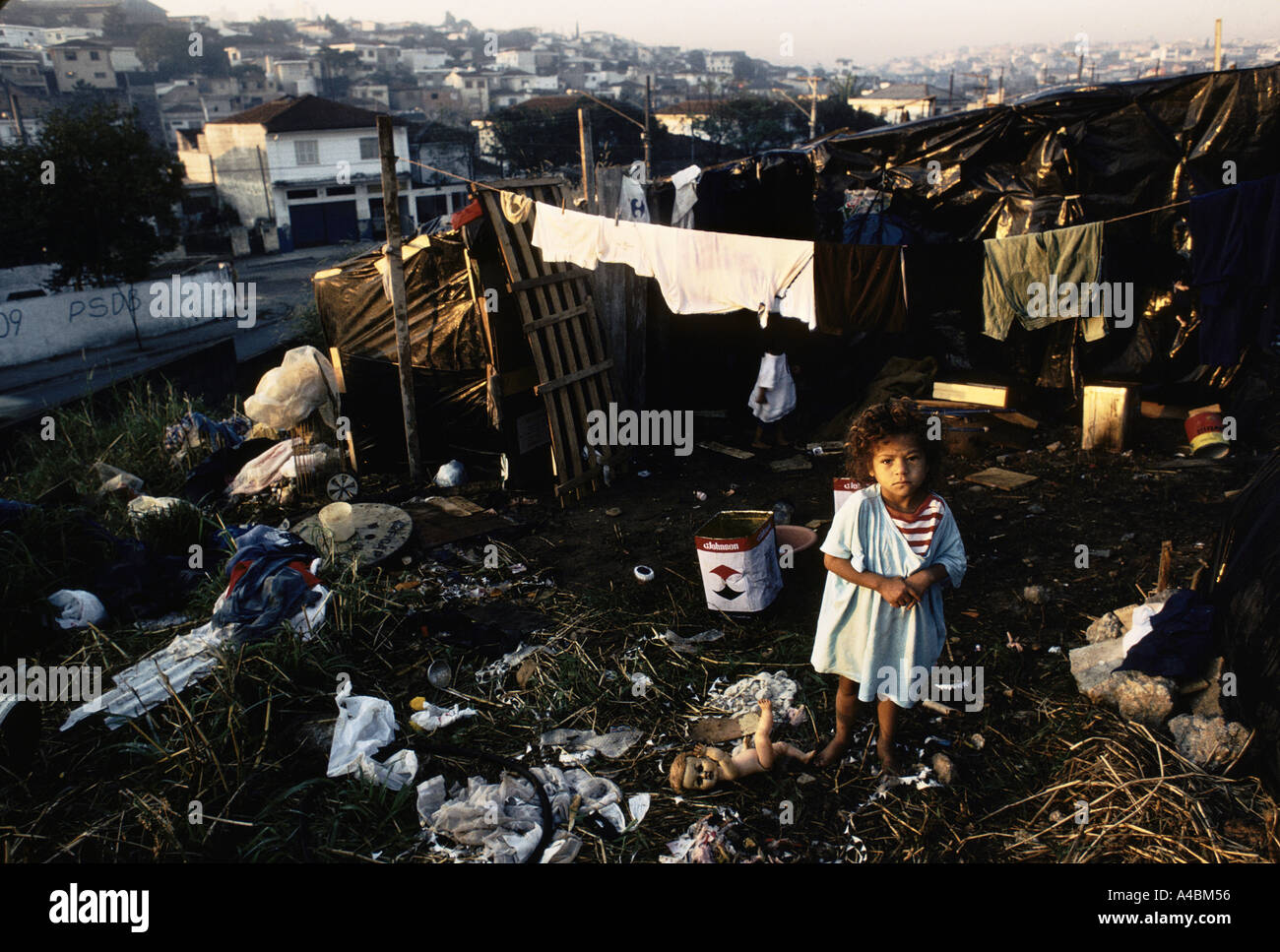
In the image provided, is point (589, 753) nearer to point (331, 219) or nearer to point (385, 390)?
point (385, 390)

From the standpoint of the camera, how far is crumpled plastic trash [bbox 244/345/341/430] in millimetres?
8484

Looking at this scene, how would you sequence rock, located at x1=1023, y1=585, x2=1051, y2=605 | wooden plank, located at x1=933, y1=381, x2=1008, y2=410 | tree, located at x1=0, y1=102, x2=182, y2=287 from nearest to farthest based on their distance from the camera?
1. rock, located at x1=1023, y1=585, x2=1051, y2=605
2. wooden plank, located at x1=933, y1=381, x2=1008, y2=410
3. tree, located at x1=0, y1=102, x2=182, y2=287

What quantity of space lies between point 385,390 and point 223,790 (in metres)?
5.46

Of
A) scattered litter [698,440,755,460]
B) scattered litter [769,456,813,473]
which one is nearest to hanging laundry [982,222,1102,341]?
scattered litter [769,456,813,473]

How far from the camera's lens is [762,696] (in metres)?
4.63

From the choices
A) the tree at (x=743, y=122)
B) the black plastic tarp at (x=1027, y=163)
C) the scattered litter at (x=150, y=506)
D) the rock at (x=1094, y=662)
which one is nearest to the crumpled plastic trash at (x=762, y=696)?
the rock at (x=1094, y=662)

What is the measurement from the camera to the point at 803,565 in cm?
592

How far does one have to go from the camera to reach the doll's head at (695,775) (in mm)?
3930

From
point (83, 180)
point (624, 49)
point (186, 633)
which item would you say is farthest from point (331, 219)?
point (624, 49)

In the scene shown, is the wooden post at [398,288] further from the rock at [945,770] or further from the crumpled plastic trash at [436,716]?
the rock at [945,770]

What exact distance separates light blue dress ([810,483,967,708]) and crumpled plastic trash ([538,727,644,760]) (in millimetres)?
1232

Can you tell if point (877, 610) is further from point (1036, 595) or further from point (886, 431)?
point (1036, 595)

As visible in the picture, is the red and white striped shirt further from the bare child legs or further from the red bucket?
the red bucket
